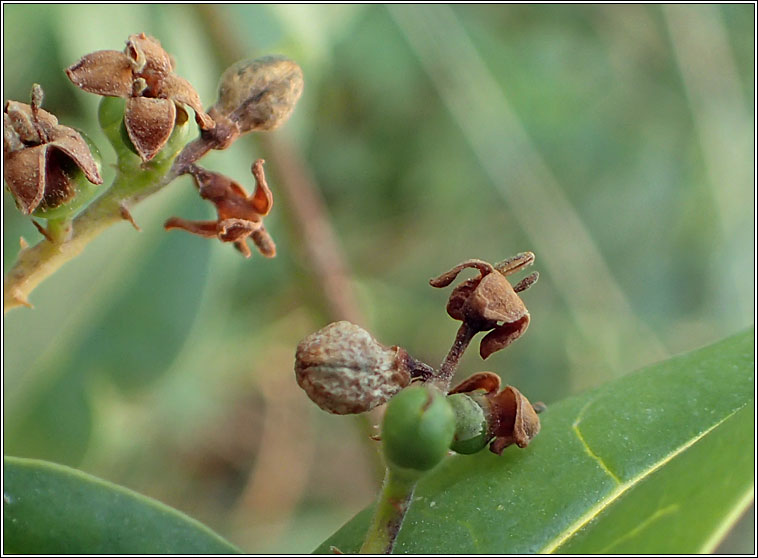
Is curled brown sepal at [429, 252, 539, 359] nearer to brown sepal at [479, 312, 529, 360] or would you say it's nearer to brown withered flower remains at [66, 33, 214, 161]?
brown sepal at [479, 312, 529, 360]

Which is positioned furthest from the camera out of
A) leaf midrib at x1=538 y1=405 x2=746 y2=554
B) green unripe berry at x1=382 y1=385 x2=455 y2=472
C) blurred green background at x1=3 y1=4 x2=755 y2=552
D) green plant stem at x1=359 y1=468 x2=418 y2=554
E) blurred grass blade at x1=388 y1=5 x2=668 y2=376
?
blurred grass blade at x1=388 y1=5 x2=668 y2=376

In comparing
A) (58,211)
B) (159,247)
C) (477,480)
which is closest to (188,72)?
(159,247)

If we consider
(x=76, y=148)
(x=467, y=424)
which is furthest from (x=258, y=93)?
(x=467, y=424)

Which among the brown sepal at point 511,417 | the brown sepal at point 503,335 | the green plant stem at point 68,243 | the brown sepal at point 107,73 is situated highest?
the brown sepal at point 107,73

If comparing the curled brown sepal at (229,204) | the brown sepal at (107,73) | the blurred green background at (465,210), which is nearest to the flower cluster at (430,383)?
the curled brown sepal at (229,204)

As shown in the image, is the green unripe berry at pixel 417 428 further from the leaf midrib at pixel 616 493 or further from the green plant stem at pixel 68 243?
the green plant stem at pixel 68 243

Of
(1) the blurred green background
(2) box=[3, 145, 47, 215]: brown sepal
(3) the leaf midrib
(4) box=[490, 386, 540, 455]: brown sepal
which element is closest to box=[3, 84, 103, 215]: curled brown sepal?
(2) box=[3, 145, 47, 215]: brown sepal
